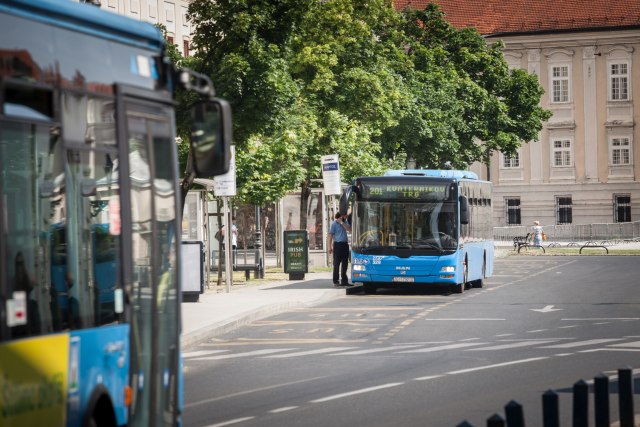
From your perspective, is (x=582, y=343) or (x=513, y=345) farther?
(x=582, y=343)

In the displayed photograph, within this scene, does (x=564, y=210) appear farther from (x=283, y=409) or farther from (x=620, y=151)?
(x=283, y=409)

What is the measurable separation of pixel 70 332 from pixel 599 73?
85.5 meters

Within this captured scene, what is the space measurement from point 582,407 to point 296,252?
96.7 ft

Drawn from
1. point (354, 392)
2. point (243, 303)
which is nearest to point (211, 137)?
point (354, 392)

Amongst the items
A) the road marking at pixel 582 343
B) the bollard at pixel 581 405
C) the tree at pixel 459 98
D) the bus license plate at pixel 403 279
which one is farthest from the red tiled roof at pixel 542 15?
the bollard at pixel 581 405

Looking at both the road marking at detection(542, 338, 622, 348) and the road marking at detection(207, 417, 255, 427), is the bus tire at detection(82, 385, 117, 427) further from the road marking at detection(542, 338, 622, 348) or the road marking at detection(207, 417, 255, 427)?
the road marking at detection(542, 338, 622, 348)

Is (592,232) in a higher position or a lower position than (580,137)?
lower

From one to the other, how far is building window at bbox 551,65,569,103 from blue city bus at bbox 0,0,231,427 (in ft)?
276

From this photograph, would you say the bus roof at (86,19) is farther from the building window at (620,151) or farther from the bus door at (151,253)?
the building window at (620,151)

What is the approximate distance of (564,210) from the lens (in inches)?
3597

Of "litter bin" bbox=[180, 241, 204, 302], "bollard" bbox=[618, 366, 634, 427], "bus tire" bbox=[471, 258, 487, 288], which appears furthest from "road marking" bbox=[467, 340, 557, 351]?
"bus tire" bbox=[471, 258, 487, 288]

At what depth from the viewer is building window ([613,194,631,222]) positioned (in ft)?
294

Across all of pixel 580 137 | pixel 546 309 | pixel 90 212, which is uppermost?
pixel 580 137

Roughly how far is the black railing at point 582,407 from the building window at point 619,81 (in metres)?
81.7
